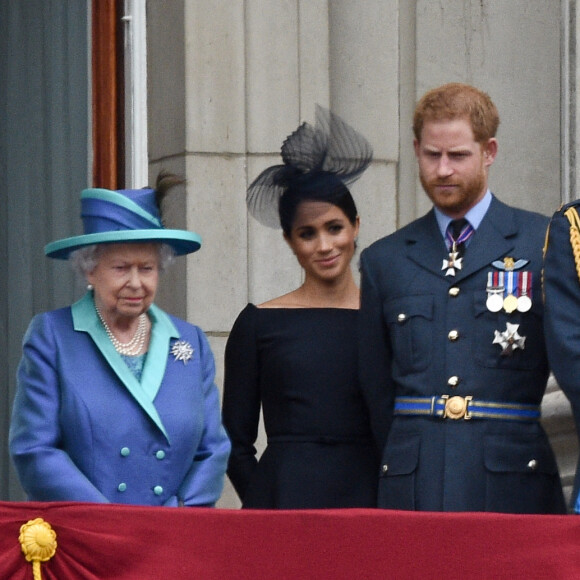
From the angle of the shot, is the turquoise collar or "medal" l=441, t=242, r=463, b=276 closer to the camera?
the turquoise collar

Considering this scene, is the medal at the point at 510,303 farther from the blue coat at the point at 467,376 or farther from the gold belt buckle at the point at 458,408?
the gold belt buckle at the point at 458,408

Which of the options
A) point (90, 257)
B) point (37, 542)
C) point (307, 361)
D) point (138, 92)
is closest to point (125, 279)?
point (90, 257)

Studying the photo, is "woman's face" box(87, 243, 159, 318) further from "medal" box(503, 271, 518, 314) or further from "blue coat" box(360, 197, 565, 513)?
"medal" box(503, 271, 518, 314)

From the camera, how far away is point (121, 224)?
15.0 feet

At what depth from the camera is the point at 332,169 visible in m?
5.18

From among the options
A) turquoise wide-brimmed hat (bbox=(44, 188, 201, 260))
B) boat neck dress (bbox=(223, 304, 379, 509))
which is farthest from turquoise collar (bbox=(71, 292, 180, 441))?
boat neck dress (bbox=(223, 304, 379, 509))

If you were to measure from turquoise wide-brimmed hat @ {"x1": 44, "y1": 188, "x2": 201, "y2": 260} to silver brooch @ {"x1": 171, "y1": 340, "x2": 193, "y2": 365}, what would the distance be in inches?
9.8

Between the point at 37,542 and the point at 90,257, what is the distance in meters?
0.95

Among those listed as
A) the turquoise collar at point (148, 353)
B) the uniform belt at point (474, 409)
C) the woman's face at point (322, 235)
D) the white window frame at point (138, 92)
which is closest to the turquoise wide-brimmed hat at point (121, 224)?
the turquoise collar at point (148, 353)

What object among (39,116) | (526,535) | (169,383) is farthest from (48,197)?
(526,535)

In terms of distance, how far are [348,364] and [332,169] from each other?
0.58 metres

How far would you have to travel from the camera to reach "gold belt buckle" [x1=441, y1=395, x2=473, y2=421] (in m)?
4.48

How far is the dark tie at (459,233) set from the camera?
4641 mm

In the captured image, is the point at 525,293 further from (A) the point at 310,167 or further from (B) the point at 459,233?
Answer: (A) the point at 310,167
